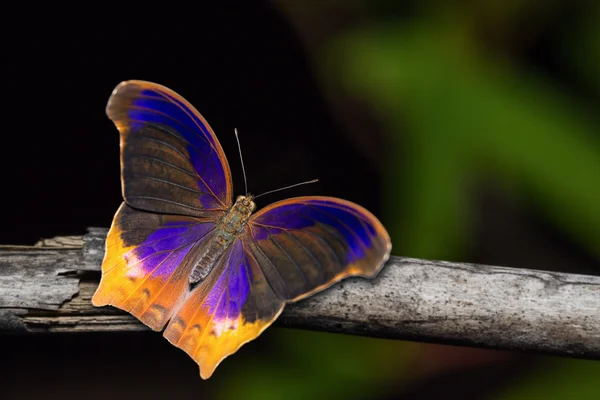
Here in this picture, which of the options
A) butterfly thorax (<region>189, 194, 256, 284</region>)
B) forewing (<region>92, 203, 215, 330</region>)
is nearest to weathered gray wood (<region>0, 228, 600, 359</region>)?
forewing (<region>92, 203, 215, 330</region>)

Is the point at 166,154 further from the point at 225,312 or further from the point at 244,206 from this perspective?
the point at 225,312

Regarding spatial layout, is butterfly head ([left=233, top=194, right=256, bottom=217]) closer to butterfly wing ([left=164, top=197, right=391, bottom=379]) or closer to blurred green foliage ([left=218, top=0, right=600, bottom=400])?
butterfly wing ([left=164, top=197, right=391, bottom=379])

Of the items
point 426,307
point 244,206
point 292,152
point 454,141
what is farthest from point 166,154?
point 292,152

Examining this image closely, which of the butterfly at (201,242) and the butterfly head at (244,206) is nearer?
the butterfly at (201,242)

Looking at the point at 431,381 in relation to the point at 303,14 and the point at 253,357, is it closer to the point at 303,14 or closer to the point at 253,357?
the point at 253,357

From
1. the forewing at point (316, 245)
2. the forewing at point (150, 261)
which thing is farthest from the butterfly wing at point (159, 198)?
the forewing at point (316, 245)

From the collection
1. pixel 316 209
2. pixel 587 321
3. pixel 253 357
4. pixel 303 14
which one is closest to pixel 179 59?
pixel 303 14

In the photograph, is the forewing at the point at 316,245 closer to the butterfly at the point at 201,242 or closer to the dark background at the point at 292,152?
the butterfly at the point at 201,242
